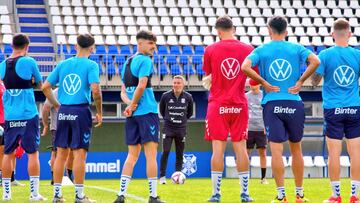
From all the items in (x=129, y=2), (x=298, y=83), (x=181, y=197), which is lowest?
(x=181, y=197)

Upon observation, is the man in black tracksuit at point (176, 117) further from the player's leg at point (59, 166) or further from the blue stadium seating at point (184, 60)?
the blue stadium seating at point (184, 60)

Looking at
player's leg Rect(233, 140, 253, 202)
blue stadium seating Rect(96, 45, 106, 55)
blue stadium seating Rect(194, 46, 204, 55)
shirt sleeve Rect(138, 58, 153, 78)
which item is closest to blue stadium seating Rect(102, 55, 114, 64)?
blue stadium seating Rect(96, 45, 106, 55)

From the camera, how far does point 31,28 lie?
3269 centimetres

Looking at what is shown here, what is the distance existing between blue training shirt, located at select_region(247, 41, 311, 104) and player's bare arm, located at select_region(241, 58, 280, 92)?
61 mm

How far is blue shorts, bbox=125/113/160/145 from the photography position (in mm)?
10625

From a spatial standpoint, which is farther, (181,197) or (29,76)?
(181,197)

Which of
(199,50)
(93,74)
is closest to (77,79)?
(93,74)

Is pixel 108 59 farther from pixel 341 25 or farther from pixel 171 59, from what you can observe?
pixel 341 25

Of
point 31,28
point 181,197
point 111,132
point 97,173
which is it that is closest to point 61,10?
point 31,28

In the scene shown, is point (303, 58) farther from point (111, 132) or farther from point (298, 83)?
point (111, 132)

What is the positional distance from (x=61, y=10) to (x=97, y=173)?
11072 millimetres

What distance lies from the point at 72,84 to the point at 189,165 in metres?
14.2

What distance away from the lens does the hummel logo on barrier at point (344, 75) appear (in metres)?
10.7

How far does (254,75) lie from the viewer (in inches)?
404
